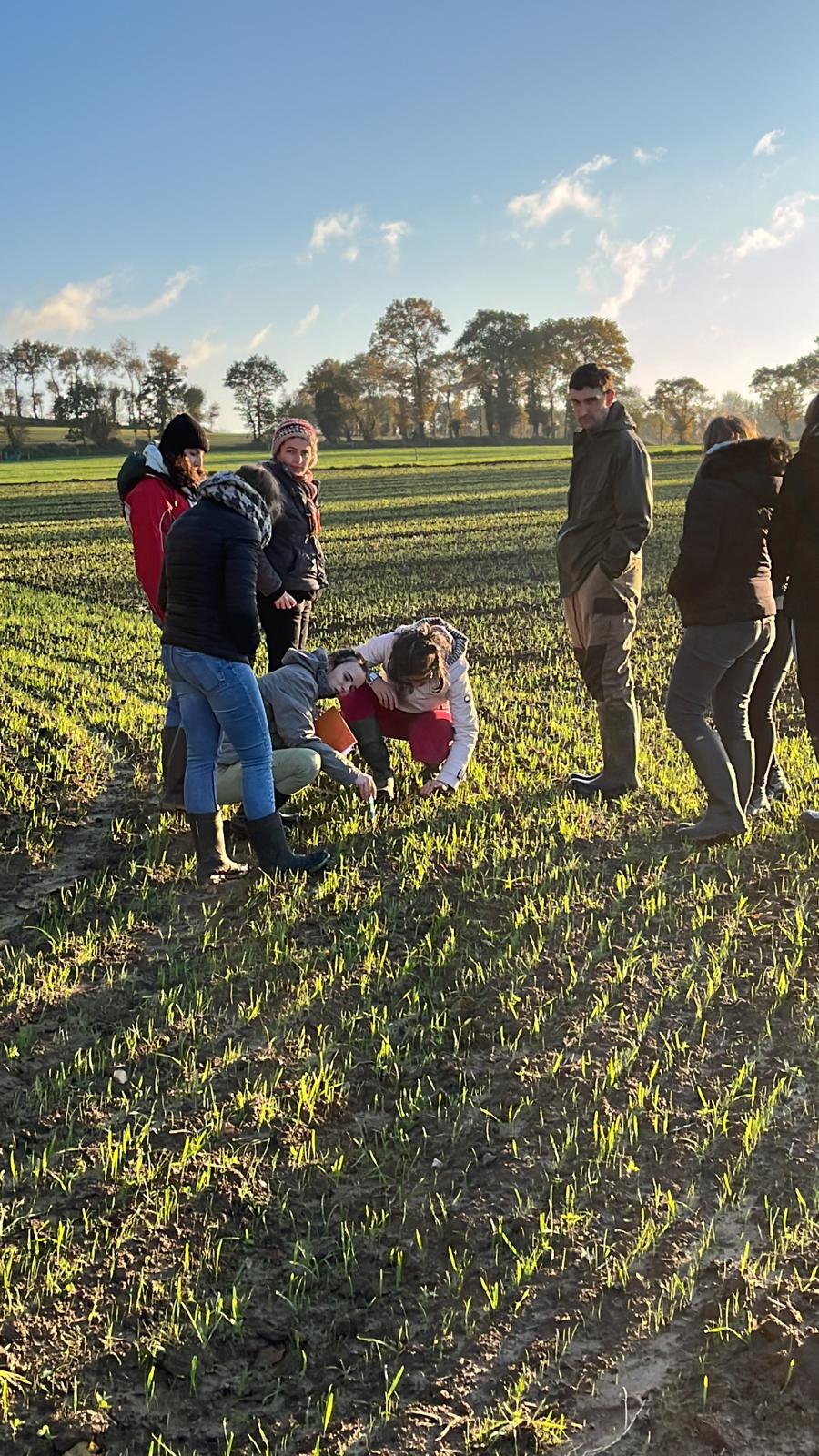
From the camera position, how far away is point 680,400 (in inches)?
3536

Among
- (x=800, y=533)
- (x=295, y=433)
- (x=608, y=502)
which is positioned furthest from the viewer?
(x=295, y=433)

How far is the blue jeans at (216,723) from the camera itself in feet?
14.6

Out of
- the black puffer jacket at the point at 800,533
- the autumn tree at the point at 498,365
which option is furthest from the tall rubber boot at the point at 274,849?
the autumn tree at the point at 498,365

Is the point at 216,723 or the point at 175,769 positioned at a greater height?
the point at 216,723

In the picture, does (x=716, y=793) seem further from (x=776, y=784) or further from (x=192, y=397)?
(x=192, y=397)

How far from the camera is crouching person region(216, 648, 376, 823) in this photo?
5082 mm

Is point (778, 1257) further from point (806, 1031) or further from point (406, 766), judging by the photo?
point (406, 766)

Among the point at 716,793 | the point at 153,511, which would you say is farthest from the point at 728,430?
the point at 153,511

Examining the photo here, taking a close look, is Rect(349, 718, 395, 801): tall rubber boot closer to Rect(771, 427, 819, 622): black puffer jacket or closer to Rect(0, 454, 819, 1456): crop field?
Rect(0, 454, 819, 1456): crop field

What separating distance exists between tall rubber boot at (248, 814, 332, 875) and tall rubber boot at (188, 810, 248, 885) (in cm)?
15

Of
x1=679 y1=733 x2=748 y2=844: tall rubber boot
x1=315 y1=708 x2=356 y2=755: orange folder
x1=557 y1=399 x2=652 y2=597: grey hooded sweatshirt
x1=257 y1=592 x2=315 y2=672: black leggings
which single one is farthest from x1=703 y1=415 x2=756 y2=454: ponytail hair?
x1=257 y1=592 x2=315 y2=672: black leggings

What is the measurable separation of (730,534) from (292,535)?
94.1 inches

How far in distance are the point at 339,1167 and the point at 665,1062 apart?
117 centimetres

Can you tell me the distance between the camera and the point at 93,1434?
2.15m
